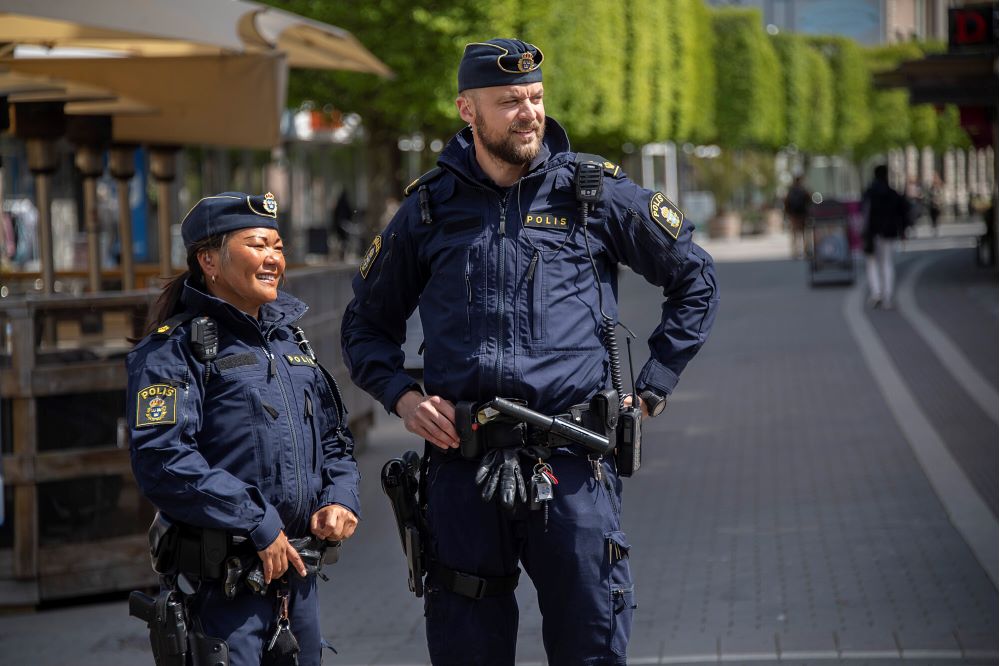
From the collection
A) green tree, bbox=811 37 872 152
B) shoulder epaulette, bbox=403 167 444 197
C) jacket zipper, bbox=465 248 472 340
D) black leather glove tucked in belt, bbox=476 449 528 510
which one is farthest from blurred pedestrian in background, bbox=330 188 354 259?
green tree, bbox=811 37 872 152

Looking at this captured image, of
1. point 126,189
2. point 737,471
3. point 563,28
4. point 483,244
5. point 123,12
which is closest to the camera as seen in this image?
point 483,244

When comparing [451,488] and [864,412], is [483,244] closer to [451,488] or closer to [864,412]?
[451,488]

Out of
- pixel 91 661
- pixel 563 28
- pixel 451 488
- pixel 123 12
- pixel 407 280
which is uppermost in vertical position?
pixel 563 28

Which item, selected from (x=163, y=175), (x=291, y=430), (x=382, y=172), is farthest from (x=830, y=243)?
(x=291, y=430)

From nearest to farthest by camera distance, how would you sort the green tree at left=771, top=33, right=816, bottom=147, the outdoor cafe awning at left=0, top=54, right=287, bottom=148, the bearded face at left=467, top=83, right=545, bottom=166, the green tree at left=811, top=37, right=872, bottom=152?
the bearded face at left=467, top=83, right=545, bottom=166
the outdoor cafe awning at left=0, top=54, right=287, bottom=148
the green tree at left=771, top=33, right=816, bottom=147
the green tree at left=811, top=37, right=872, bottom=152

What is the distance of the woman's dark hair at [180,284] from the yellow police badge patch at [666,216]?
41.8 inches

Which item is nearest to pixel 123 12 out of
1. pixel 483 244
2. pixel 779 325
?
pixel 483 244

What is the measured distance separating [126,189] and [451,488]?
958 centimetres

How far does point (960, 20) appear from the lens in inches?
484

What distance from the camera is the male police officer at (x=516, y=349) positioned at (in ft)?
13.4

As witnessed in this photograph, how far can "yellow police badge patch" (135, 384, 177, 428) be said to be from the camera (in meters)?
3.88

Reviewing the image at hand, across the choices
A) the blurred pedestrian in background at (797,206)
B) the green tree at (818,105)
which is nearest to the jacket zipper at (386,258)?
the blurred pedestrian in background at (797,206)

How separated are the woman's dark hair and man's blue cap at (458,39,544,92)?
2.32 feet

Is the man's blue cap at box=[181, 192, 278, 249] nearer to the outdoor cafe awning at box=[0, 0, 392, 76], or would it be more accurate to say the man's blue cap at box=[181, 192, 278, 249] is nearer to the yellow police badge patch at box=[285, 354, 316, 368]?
the yellow police badge patch at box=[285, 354, 316, 368]
